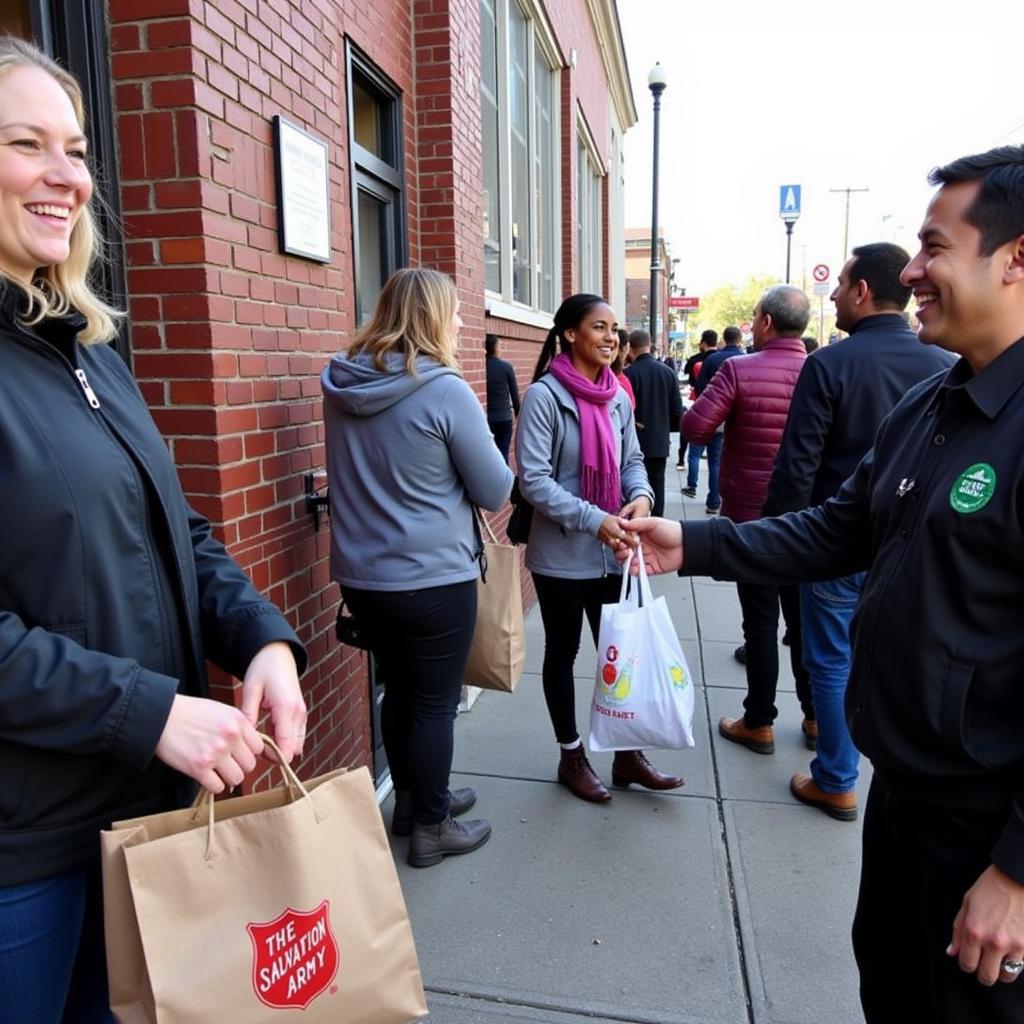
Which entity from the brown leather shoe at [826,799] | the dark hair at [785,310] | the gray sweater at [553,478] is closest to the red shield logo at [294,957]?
the gray sweater at [553,478]

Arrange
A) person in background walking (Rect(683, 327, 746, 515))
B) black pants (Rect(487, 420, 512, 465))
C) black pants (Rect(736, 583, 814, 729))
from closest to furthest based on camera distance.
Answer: black pants (Rect(736, 583, 814, 729)) < black pants (Rect(487, 420, 512, 465)) < person in background walking (Rect(683, 327, 746, 515))

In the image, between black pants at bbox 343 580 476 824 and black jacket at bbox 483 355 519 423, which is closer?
black pants at bbox 343 580 476 824

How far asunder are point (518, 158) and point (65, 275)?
647 centimetres

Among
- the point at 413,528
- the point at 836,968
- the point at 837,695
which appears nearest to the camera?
the point at 836,968

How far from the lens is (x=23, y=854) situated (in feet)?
4.39

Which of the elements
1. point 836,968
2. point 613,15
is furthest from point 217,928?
point 613,15

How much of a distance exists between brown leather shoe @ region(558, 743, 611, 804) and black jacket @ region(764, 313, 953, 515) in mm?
1350

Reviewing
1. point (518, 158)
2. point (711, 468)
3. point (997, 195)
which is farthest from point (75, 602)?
point (711, 468)

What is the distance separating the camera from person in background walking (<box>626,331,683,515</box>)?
8.40m

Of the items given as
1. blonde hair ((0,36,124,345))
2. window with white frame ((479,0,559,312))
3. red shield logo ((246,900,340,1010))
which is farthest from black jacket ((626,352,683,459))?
red shield logo ((246,900,340,1010))

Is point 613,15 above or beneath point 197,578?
above

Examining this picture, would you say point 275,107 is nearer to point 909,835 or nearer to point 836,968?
point 909,835

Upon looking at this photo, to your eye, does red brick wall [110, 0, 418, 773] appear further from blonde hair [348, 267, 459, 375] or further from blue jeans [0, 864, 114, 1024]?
blue jeans [0, 864, 114, 1024]

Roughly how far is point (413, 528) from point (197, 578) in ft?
3.86
